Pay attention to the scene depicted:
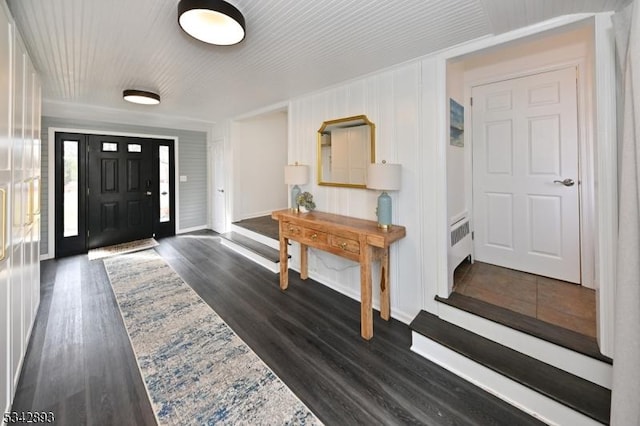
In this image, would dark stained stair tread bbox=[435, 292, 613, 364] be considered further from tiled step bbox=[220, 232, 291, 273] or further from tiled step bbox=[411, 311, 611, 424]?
tiled step bbox=[220, 232, 291, 273]

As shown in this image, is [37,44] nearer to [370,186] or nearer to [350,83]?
[350,83]

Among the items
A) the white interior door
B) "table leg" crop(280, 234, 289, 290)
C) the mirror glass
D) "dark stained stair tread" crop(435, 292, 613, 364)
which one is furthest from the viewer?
the white interior door

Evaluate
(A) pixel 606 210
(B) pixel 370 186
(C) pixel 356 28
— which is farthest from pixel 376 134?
(A) pixel 606 210

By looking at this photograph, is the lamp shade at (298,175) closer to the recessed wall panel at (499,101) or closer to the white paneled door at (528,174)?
the white paneled door at (528,174)

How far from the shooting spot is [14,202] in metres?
1.51

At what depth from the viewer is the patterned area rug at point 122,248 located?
4281 millimetres

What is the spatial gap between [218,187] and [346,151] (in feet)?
12.0

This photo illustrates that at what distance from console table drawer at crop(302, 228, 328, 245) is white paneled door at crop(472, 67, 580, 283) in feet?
6.17

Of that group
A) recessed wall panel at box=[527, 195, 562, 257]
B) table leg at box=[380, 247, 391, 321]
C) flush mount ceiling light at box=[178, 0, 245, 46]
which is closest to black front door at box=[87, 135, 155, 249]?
flush mount ceiling light at box=[178, 0, 245, 46]

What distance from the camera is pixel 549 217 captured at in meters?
2.59

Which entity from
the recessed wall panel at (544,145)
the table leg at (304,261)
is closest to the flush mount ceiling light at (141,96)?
the table leg at (304,261)

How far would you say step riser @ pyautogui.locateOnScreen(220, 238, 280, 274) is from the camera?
11.6 feet

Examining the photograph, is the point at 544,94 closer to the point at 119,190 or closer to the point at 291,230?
the point at 291,230

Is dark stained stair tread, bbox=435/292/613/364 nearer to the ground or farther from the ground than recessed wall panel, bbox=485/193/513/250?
nearer to the ground
